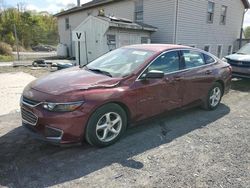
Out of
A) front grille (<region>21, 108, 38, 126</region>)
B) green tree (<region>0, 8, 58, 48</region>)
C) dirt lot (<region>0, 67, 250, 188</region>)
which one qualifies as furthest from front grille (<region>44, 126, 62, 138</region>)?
green tree (<region>0, 8, 58, 48</region>)

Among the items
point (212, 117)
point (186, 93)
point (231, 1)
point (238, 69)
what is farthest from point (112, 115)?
point (231, 1)

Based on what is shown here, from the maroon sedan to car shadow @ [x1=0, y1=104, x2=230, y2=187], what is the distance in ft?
0.83

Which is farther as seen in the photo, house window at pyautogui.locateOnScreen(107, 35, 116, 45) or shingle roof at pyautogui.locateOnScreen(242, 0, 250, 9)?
shingle roof at pyautogui.locateOnScreen(242, 0, 250, 9)

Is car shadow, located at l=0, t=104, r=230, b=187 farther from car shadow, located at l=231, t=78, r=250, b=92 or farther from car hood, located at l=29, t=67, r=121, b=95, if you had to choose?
car shadow, located at l=231, t=78, r=250, b=92

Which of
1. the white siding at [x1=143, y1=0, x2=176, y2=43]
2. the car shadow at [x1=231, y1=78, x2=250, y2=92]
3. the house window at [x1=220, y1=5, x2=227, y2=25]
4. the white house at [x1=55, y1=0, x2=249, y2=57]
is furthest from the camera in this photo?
the house window at [x1=220, y1=5, x2=227, y2=25]

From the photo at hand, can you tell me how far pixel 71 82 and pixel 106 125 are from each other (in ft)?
2.82

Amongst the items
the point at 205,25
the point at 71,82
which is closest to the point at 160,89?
the point at 71,82

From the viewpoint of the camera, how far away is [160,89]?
166 inches

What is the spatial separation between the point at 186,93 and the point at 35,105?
2959 mm

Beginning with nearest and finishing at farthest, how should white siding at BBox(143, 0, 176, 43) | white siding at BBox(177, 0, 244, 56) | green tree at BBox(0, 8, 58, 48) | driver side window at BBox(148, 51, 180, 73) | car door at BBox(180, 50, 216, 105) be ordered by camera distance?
driver side window at BBox(148, 51, 180, 73) → car door at BBox(180, 50, 216, 105) → white siding at BBox(143, 0, 176, 43) → white siding at BBox(177, 0, 244, 56) → green tree at BBox(0, 8, 58, 48)

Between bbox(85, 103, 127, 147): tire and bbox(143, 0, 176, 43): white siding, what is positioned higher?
bbox(143, 0, 176, 43): white siding

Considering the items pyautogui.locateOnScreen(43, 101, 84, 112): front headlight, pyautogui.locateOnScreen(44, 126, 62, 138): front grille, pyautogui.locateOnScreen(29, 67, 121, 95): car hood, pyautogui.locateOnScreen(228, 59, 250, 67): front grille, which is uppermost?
pyautogui.locateOnScreen(29, 67, 121, 95): car hood

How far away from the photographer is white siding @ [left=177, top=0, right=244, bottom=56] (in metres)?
13.9

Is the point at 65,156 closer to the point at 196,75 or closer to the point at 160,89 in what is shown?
the point at 160,89
